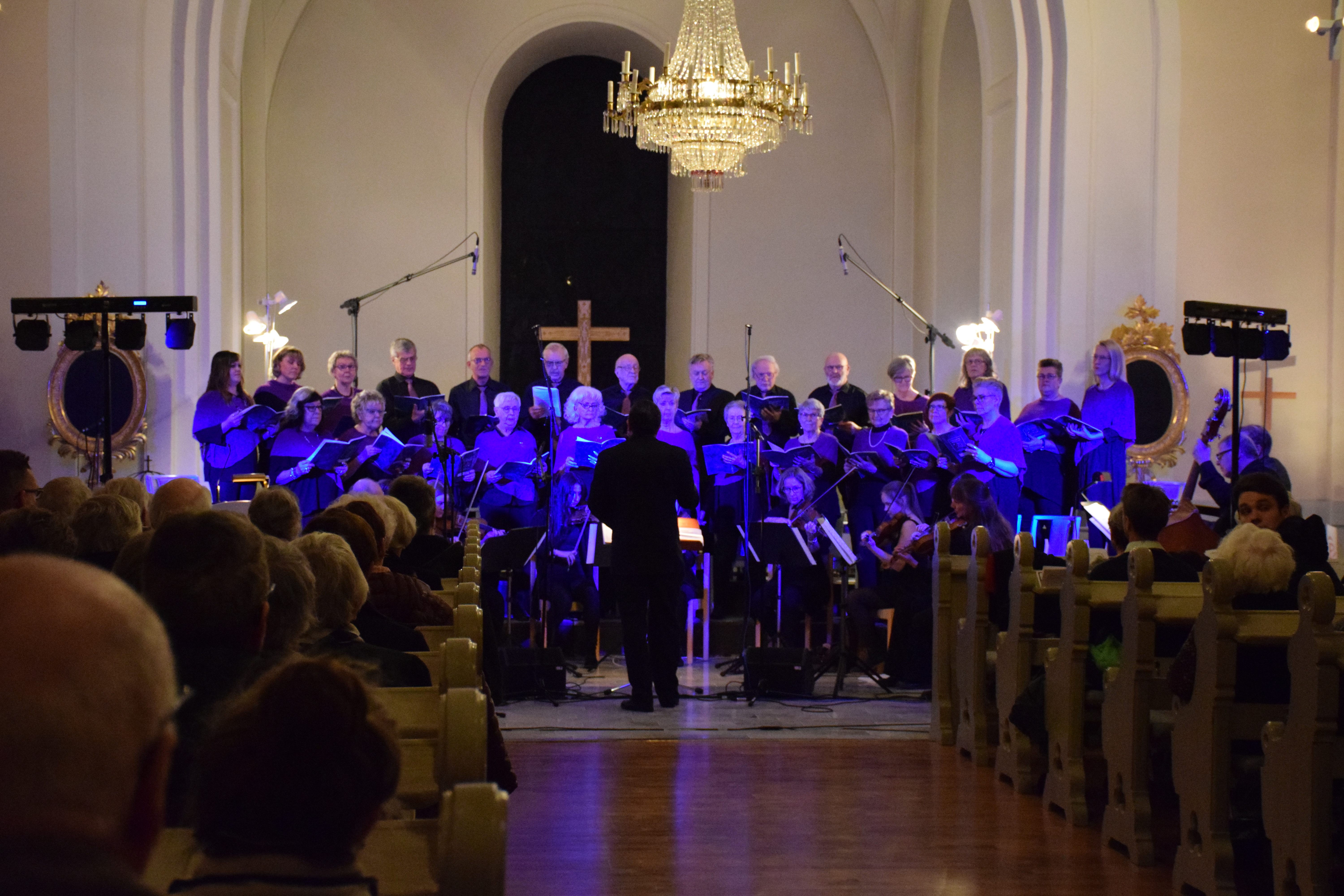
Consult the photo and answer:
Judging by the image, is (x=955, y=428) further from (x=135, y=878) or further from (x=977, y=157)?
(x=135, y=878)

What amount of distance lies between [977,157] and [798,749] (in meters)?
7.22

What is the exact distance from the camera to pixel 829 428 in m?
8.83

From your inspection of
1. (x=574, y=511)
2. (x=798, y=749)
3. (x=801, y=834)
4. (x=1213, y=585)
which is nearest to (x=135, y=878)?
(x=1213, y=585)

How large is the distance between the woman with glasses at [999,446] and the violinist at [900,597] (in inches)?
20.9

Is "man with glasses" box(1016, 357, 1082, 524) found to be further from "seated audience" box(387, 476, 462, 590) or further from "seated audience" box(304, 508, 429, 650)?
"seated audience" box(304, 508, 429, 650)

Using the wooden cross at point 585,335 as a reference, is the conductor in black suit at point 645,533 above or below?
below

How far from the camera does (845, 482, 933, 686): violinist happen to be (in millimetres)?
7590

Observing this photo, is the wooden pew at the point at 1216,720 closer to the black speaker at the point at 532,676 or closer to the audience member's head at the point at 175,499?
the audience member's head at the point at 175,499

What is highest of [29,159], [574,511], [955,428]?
[29,159]

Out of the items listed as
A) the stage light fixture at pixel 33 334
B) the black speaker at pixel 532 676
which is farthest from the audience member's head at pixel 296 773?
the stage light fixture at pixel 33 334

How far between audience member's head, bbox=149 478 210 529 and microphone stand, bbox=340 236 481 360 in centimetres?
615

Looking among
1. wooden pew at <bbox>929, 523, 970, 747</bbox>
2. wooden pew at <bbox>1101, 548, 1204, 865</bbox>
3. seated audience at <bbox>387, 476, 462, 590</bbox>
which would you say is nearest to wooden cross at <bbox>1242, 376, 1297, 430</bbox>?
wooden pew at <bbox>929, 523, 970, 747</bbox>

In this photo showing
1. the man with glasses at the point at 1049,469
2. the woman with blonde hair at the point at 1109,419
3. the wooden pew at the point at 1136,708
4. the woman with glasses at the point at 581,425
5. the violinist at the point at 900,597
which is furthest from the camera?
the woman with blonde hair at the point at 1109,419

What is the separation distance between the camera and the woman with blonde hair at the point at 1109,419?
914 cm
